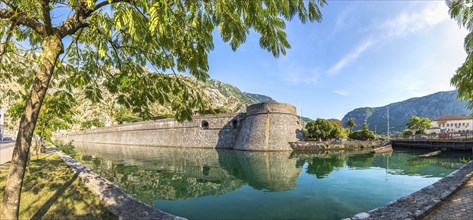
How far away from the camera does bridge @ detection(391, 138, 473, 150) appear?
112 feet

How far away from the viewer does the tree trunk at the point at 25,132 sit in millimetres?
3740

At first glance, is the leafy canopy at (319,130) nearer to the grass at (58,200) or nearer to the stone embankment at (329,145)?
the stone embankment at (329,145)

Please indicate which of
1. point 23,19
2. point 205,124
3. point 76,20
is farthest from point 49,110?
point 205,124

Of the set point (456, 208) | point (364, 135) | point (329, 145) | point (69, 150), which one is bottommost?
point (69, 150)

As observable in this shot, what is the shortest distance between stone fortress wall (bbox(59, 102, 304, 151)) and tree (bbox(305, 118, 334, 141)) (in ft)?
12.2

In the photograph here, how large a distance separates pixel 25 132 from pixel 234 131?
39.2 m

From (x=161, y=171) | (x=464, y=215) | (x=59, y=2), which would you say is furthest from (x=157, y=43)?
(x=161, y=171)

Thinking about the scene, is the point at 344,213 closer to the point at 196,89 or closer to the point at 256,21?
the point at 196,89

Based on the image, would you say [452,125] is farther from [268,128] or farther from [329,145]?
[268,128]

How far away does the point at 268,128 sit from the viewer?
37312 millimetres

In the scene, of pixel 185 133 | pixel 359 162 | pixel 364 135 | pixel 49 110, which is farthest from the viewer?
pixel 364 135

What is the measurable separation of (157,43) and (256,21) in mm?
1989

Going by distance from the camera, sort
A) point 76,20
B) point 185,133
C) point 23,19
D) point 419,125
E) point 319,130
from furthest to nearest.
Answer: point 419,125 < point 185,133 < point 319,130 < point 76,20 < point 23,19

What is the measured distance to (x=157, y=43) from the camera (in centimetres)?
404
